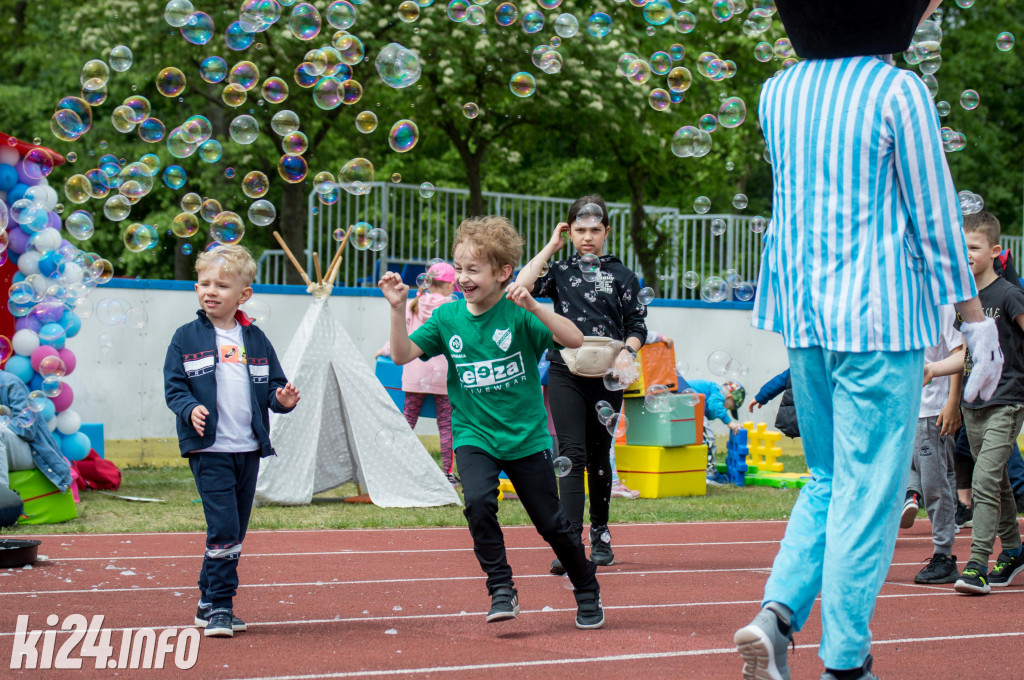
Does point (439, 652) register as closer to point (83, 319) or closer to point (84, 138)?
point (83, 319)

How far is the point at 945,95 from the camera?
30.9 meters

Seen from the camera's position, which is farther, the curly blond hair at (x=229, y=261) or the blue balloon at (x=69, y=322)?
the blue balloon at (x=69, y=322)

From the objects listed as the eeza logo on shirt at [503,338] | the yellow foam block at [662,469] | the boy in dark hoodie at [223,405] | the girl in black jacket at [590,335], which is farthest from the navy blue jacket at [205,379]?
the yellow foam block at [662,469]

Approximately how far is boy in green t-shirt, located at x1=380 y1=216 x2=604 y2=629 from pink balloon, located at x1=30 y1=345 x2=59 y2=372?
4.83 m

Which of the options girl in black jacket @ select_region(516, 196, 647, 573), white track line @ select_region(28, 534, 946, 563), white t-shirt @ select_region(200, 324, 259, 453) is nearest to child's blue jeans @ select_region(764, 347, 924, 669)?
white t-shirt @ select_region(200, 324, 259, 453)

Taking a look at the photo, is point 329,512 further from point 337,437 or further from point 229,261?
point 229,261

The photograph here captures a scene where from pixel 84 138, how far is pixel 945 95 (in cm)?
2152

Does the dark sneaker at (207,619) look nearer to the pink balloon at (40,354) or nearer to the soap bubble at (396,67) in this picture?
the soap bubble at (396,67)

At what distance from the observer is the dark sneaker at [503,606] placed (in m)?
4.49

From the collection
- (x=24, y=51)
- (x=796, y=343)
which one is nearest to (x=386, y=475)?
(x=796, y=343)

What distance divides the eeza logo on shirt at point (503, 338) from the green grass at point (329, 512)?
3.53 metres

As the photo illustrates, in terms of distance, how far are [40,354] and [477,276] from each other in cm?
515

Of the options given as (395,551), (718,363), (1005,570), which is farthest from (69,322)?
(1005,570)

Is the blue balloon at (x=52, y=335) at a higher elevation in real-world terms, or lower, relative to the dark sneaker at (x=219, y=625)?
higher
